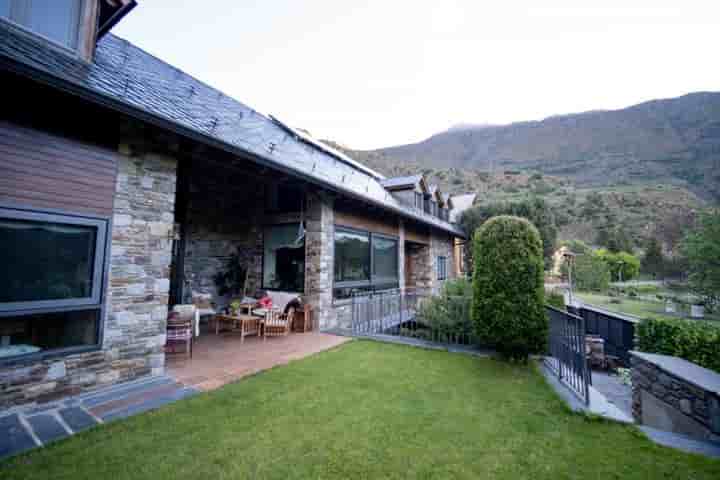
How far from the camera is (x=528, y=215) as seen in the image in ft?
52.1

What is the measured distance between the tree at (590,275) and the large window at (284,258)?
60.8 feet

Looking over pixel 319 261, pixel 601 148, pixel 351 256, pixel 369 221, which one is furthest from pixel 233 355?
pixel 601 148

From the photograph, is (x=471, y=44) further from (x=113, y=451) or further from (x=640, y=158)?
(x=640, y=158)

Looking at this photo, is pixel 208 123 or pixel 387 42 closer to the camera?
pixel 208 123

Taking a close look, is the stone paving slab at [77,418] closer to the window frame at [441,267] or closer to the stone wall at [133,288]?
the stone wall at [133,288]

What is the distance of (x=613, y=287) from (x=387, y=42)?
1987cm

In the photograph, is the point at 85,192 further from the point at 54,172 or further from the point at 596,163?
the point at 596,163

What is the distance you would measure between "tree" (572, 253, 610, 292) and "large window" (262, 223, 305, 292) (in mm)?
18529

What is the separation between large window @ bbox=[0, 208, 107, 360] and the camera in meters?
2.92

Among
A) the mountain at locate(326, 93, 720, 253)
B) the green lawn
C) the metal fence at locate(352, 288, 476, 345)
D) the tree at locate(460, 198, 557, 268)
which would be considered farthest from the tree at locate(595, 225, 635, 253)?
the green lawn

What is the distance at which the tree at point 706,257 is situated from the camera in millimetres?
10594

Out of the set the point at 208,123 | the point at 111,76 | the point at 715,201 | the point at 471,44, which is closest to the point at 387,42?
the point at 471,44

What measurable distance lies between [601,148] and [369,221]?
60.2 metres

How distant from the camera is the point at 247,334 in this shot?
6.34 meters
